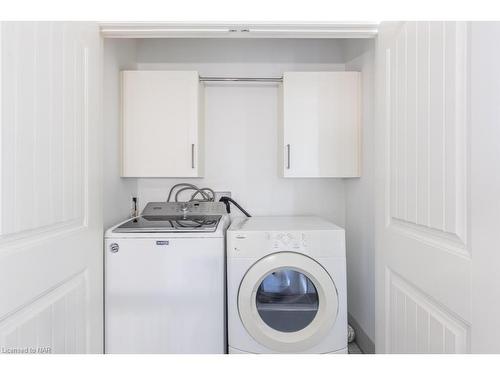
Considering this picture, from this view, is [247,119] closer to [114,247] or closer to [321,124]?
[321,124]

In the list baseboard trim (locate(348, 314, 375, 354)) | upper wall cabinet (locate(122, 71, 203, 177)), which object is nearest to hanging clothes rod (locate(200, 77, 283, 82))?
upper wall cabinet (locate(122, 71, 203, 177))

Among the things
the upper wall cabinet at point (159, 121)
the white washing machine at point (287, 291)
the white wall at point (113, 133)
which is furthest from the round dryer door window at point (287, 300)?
the white wall at point (113, 133)

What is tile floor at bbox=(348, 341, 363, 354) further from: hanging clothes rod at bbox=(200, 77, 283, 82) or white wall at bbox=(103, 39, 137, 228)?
hanging clothes rod at bbox=(200, 77, 283, 82)

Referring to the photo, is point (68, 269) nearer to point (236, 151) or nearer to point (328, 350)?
point (328, 350)

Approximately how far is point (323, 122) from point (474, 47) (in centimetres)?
149

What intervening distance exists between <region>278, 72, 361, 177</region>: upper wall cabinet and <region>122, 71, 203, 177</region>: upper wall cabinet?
0.67 m

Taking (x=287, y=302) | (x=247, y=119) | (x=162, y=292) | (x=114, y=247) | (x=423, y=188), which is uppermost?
(x=247, y=119)

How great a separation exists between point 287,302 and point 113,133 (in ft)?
5.11

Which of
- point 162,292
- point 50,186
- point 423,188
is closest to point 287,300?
point 162,292

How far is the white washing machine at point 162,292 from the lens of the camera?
170cm

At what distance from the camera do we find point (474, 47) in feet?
2.24

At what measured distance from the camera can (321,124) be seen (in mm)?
2166

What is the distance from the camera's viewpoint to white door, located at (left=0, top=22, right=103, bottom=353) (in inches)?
32.2
